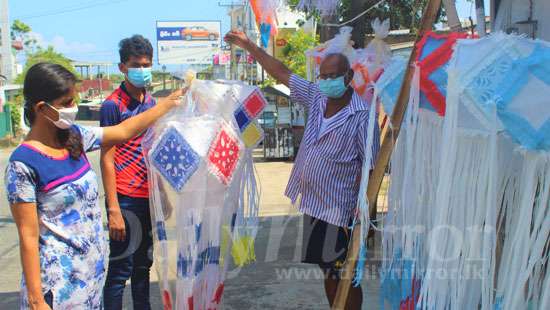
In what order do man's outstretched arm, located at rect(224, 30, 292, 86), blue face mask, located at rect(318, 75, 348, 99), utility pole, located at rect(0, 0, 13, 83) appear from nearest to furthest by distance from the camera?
blue face mask, located at rect(318, 75, 348, 99) < man's outstretched arm, located at rect(224, 30, 292, 86) < utility pole, located at rect(0, 0, 13, 83)

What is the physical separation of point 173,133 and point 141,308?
1.05 metres

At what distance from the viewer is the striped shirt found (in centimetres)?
294

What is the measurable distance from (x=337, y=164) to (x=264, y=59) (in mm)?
816

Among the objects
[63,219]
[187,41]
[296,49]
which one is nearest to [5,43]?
[187,41]

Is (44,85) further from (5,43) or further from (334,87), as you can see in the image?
(5,43)

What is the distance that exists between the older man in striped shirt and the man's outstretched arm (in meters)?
0.23

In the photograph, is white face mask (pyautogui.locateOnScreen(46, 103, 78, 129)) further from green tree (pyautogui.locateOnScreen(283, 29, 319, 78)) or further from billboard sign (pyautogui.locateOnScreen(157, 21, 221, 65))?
billboard sign (pyautogui.locateOnScreen(157, 21, 221, 65))

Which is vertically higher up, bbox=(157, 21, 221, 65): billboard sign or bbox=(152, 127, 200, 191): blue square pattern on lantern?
bbox=(157, 21, 221, 65): billboard sign

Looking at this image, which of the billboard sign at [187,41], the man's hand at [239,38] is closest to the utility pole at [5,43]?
the billboard sign at [187,41]

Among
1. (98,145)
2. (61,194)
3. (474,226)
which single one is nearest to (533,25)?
(474,226)

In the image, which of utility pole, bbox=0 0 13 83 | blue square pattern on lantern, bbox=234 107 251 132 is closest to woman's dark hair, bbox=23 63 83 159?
blue square pattern on lantern, bbox=234 107 251 132

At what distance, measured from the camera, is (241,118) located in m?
3.20

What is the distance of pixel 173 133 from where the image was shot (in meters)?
2.94

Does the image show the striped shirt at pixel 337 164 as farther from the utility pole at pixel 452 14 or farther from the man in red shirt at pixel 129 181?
the man in red shirt at pixel 129 181
